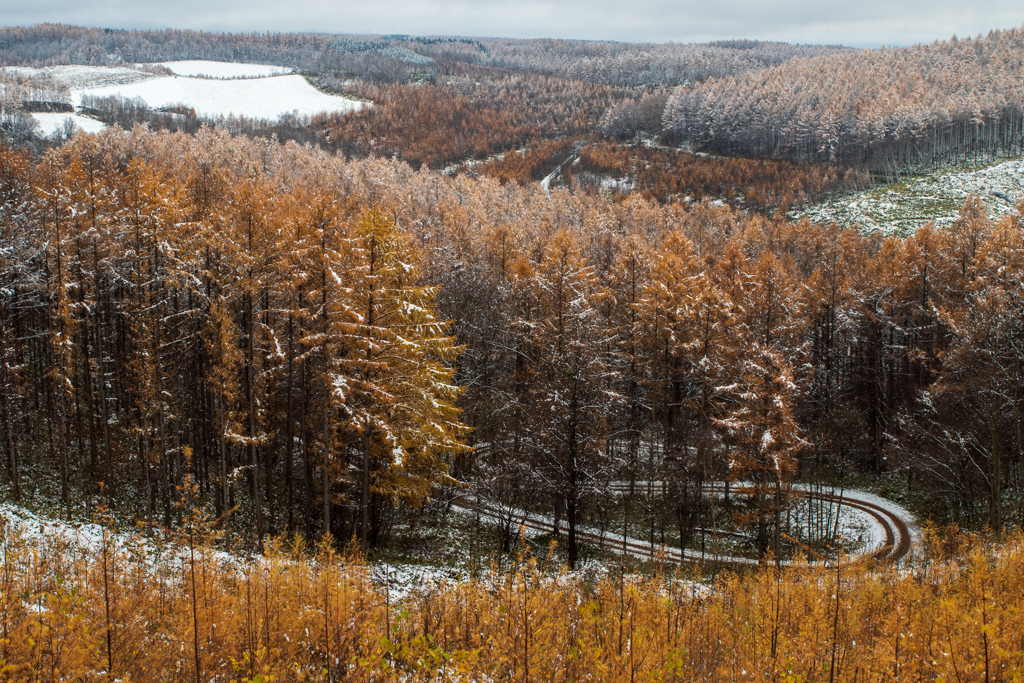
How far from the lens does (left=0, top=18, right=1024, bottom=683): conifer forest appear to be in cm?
1070

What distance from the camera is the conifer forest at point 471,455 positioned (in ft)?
35.1

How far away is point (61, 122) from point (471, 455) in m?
178

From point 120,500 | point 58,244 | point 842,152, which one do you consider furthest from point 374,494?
point 842,152

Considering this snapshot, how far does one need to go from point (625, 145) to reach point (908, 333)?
127307 millimetres

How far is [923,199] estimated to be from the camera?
98.1 metres

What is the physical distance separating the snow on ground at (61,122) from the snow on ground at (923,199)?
161511 millimetres

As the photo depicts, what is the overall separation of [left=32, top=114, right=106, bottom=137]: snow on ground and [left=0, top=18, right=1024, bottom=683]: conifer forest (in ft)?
469

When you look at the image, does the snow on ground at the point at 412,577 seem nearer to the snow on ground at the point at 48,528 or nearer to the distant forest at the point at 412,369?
the distant forest at the point at 412,369

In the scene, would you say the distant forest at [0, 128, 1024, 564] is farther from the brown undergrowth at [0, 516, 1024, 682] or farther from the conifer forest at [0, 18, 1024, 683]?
the brown undergrowth at [0, 516, 1024, 682]

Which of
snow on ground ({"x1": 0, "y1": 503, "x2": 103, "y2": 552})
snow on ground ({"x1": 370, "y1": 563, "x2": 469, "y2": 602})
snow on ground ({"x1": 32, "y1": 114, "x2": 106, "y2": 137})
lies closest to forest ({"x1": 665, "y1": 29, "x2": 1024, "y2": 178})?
snow on ground ({"x1": 370, "y1": 563, "x2": 469, "y2": 602})

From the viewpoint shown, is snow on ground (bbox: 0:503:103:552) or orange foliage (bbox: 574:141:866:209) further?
orange foliage (bbox: 574:141:866:209)

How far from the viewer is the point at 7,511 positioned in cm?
1930

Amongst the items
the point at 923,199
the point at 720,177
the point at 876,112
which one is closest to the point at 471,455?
the point at 923,199

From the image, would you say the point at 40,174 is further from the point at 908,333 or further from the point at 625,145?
the point at 625,145
